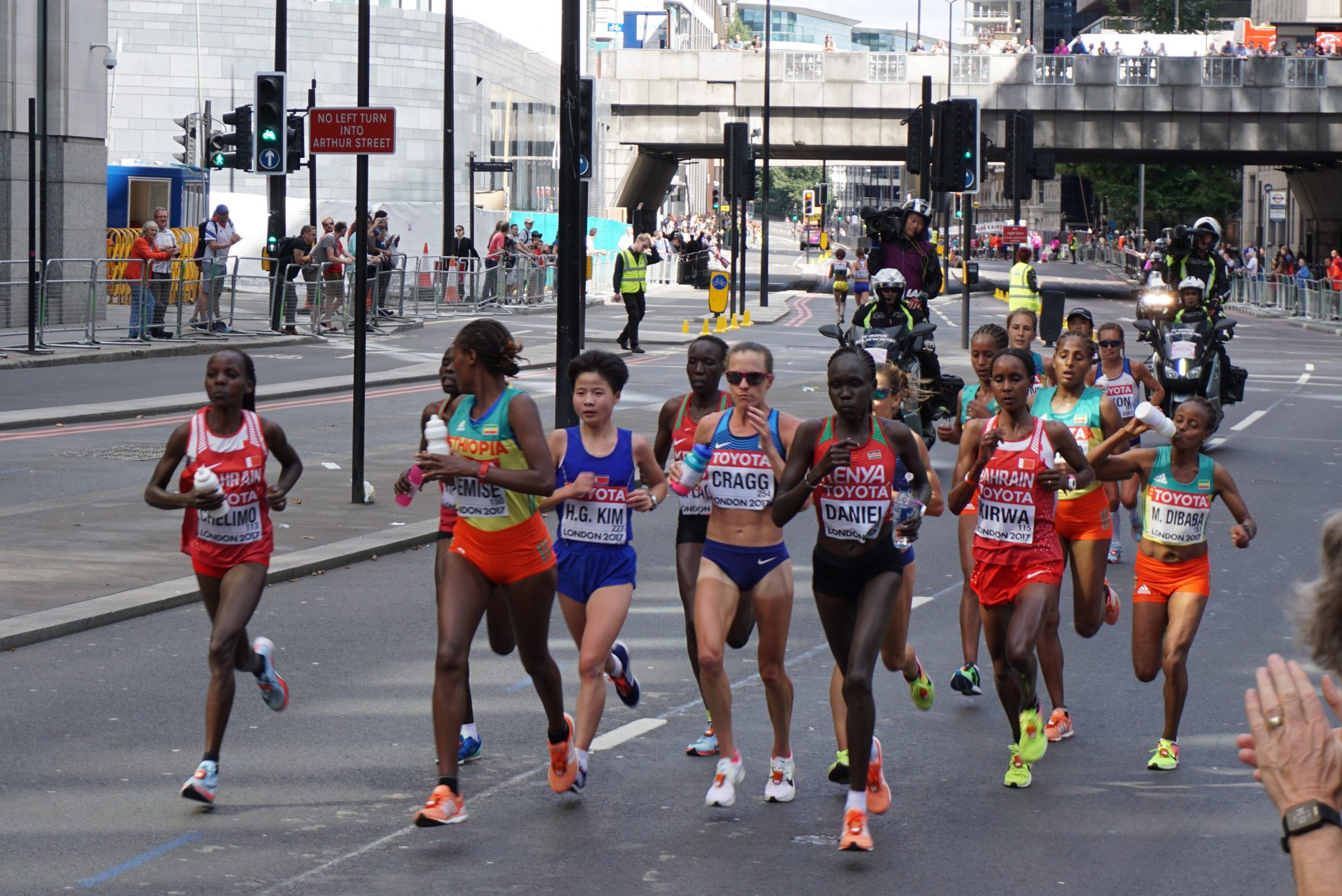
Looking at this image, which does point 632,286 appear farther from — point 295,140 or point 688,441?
point 688,441

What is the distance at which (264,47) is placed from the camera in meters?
58.1

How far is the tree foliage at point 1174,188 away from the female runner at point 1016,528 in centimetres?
7644

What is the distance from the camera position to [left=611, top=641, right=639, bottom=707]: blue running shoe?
7508 millimetres

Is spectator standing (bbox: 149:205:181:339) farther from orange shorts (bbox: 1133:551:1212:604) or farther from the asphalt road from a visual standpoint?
orange shorts (bbox: 1133:551:1212:604)

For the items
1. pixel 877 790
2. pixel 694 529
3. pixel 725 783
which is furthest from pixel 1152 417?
pixel 725 783

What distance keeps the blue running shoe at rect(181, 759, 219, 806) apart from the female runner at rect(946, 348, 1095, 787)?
3021 millimetres

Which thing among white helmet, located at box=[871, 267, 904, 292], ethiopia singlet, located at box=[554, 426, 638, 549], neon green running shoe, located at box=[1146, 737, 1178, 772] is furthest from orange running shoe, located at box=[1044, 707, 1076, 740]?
white helmet, located at box=[871, 267, 904, 292]

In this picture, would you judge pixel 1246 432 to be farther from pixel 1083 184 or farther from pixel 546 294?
pixel 1083 184

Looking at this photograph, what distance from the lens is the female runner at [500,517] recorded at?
6.63 m

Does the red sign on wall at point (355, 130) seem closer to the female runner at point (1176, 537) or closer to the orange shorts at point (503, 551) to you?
the orange shorts at point (503, 551)

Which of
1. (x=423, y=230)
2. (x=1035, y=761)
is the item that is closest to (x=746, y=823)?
(x=1035, y=761)

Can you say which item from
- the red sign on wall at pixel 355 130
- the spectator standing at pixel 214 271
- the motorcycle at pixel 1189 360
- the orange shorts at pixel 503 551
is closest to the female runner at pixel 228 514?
the orange shorts at pixel 503 551

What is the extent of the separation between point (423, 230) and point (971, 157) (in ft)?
89.4

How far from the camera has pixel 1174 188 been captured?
82812mm
